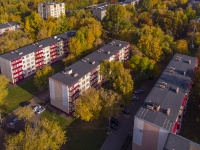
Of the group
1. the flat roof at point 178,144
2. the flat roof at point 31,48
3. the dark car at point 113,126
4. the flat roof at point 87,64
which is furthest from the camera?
the flat roof at point 31,48

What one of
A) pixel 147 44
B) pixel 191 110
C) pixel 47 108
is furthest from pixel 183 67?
pixel 47 108

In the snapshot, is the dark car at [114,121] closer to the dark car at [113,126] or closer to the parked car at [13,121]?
the dark car at [113,126]

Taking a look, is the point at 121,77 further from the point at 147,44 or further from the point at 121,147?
the point at 147,44

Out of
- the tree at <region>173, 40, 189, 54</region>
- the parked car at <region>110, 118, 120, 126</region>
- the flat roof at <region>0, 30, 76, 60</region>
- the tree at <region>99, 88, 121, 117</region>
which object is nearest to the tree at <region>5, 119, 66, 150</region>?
the tree at <region>99, 88, 121, 117</region>

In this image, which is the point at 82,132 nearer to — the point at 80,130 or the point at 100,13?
the point at 80,130

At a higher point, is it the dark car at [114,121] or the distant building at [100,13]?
the distant building at [100,13]

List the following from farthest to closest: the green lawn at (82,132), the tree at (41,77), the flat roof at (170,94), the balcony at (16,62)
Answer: the balcony at (16,62), the tree at (41,77), the green lawn at (82,132), the flat roof at (170,94)

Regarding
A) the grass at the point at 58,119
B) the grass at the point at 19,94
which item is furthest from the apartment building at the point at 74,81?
the grass at the point at 19,94
